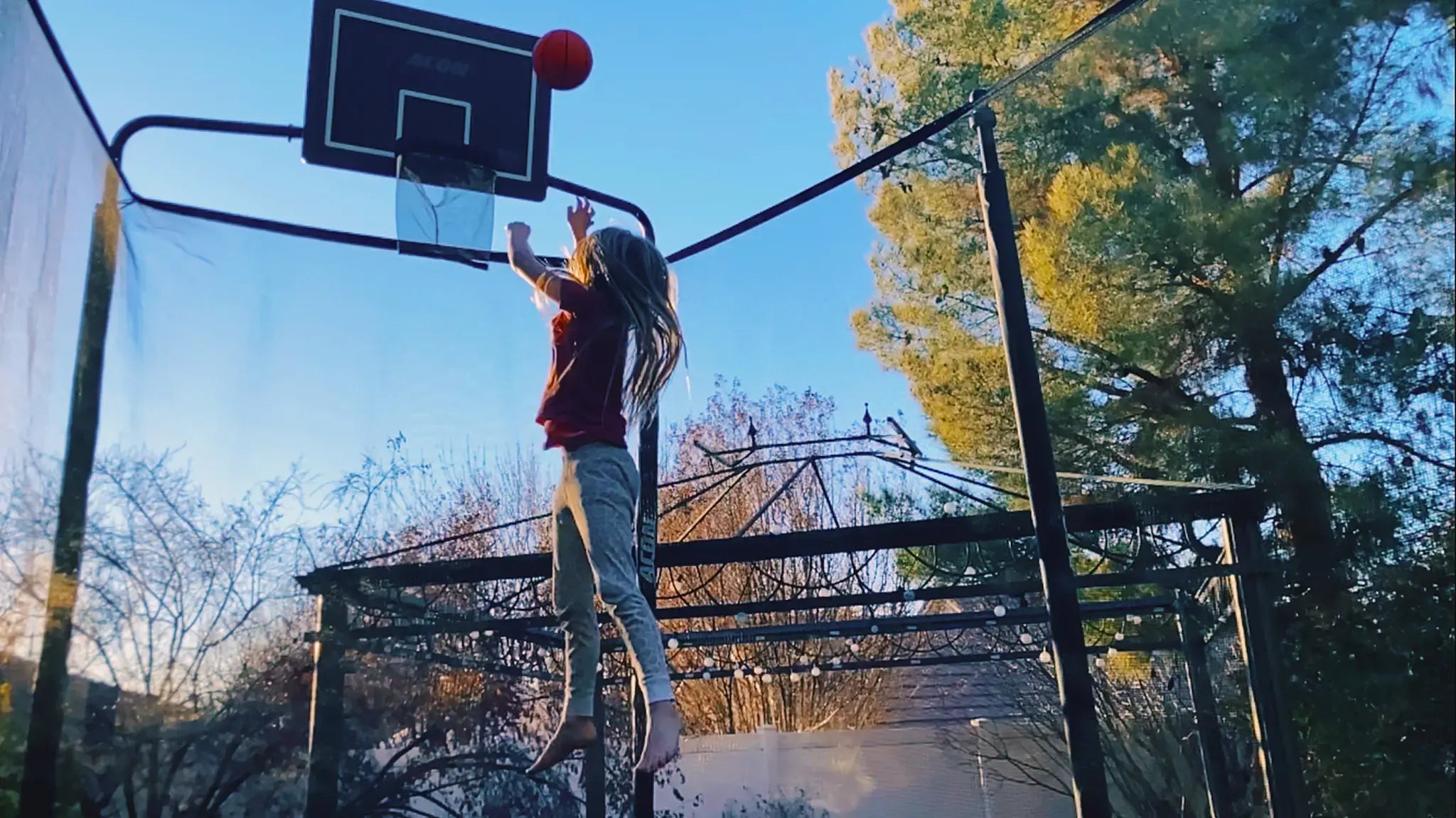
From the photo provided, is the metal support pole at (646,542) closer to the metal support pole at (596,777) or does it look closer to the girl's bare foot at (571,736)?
the girl's bare foot at (571,736)

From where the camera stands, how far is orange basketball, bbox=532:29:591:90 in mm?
2223

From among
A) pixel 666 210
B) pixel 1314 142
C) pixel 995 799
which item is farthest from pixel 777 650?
pixel 1314 142

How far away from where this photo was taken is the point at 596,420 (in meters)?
1.65

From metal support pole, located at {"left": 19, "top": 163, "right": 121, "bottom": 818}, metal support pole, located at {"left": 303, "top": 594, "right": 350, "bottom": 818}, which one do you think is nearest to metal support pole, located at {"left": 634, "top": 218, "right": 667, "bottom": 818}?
metal support pole, located at {"left": 303, "top": 594, "right": 350, "bottom": 818}

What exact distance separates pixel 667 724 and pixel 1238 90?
1.90 metres

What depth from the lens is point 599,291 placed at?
1.71 m

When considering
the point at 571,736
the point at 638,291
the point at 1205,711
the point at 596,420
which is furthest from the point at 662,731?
the point at 1205,711

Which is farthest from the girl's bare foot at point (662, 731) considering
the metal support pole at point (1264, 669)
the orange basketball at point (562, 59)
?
the metal support pole at point (1264, 669)

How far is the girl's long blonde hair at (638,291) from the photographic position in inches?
66.9

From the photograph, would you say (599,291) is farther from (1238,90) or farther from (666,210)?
(1238,90)

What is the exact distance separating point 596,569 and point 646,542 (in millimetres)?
830

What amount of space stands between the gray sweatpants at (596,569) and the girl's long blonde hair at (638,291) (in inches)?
6.1

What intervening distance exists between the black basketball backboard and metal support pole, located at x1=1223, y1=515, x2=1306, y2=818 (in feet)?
6.36

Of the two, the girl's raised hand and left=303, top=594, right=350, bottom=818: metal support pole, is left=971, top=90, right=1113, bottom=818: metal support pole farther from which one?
left=303, top=594, right=350, bottom=818: metal support pole
